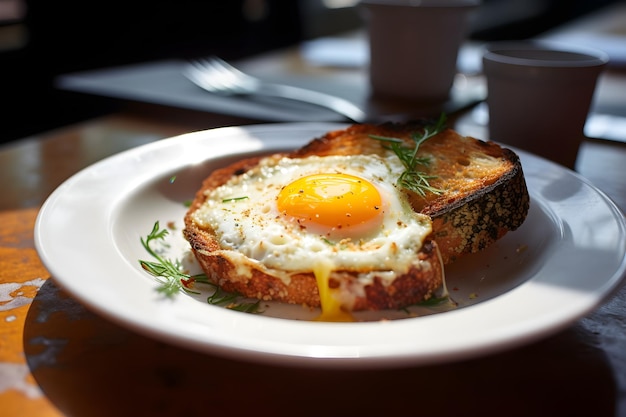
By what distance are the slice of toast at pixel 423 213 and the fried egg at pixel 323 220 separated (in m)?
0.01

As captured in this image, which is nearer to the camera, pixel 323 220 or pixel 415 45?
pixel 323 220

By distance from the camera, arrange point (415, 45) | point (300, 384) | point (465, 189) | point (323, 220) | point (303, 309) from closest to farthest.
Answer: point (300, 384) < point (303, 309) < point (323, 220) < point (465, 189) < point (415, 45)

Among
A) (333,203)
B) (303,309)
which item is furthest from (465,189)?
(303,309)

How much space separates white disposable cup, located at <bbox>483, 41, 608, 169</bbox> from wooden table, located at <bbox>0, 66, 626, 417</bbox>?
86 cm

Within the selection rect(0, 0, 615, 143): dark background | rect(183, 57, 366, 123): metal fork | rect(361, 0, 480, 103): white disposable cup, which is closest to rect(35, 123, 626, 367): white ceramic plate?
rect(183, 57, 366, 123): metal fork

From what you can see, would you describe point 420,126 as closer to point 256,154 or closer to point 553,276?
point 256,154

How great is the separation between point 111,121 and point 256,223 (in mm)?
1484

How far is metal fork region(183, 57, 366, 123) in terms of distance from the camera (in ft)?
7.56

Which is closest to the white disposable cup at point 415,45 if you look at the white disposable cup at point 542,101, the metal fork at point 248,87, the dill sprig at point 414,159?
the metal fork at point 248,87

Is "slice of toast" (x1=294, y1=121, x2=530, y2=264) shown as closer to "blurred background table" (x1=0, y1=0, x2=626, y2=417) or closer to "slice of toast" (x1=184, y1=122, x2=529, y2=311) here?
"slice of toast" (x1=184, y1=122, x2=529, y2=311)

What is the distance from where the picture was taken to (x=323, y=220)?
1.24 metres

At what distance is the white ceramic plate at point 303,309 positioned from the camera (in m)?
0.80

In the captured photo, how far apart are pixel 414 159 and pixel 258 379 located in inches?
27.9

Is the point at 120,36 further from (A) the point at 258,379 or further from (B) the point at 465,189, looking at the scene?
(A) the point at 258,379
